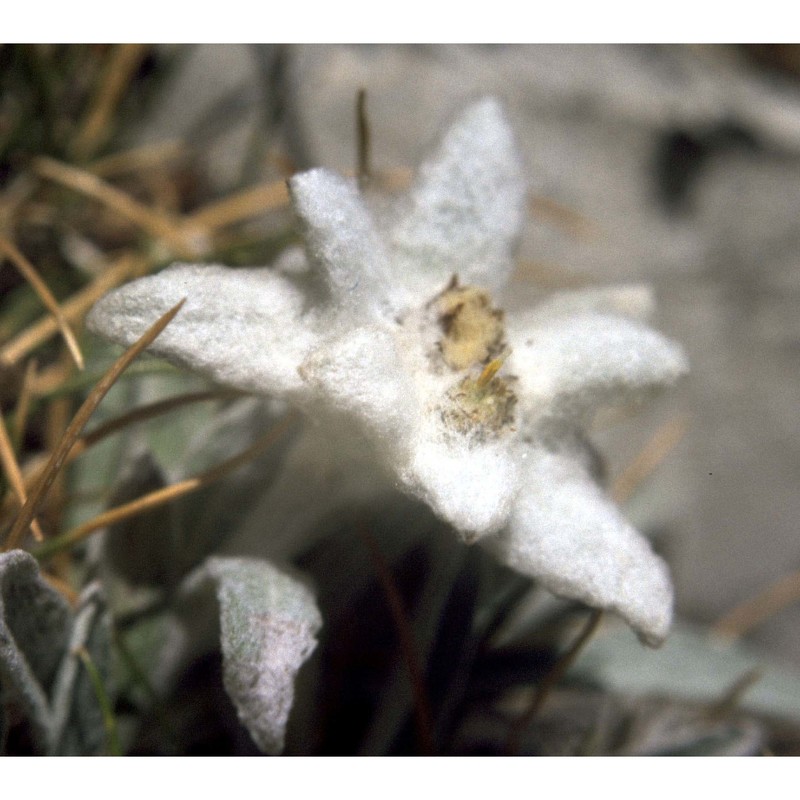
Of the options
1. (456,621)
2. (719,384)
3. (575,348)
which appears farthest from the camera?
(719,384)

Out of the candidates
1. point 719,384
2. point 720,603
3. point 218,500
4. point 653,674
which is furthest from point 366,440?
point 720,603

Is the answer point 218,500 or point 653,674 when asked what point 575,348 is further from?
point 653,674

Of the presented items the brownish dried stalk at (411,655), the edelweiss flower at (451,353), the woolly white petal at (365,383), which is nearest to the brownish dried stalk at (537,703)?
the brownish dried stalk at (411,655)

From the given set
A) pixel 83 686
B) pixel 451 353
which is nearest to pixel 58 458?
pixel 83 686

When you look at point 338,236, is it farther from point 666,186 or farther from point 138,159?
point 666,186

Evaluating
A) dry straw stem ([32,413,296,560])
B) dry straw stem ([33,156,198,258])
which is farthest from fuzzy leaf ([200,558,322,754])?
dry straw stem ([33,156,198,258])
